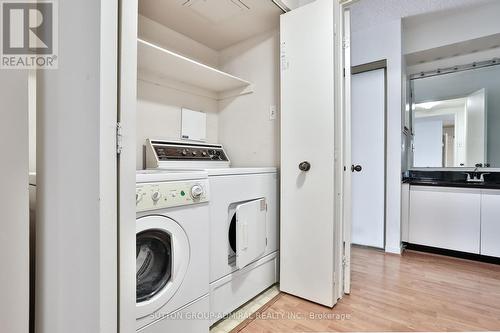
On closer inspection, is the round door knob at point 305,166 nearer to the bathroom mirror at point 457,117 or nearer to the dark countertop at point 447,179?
the dark countertop at point 447,179

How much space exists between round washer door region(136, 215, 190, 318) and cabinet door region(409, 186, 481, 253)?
2.61 metres

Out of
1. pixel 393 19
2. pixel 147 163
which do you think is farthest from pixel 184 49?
pixel 393 19

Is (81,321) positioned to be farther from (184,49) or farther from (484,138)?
(484,138)

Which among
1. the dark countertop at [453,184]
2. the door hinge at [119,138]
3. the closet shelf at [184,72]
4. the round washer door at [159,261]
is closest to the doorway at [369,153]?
the dark countertop at [453,184]

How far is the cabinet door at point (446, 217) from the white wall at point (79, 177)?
298 cm

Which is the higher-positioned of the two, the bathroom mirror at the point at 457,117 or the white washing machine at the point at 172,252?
the bathroom mirror at the point at 457,117

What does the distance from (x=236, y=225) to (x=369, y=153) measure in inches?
79.5

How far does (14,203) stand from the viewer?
71 centimetres

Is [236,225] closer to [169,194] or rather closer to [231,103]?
[169,194]

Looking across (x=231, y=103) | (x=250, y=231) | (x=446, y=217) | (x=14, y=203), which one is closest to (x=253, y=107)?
(x=231, y=103)

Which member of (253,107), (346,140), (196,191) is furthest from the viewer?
(253,107)

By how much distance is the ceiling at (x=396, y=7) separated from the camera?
7.64ft

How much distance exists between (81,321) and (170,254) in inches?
18.4

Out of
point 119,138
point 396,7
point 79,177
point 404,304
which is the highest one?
point 396,7
